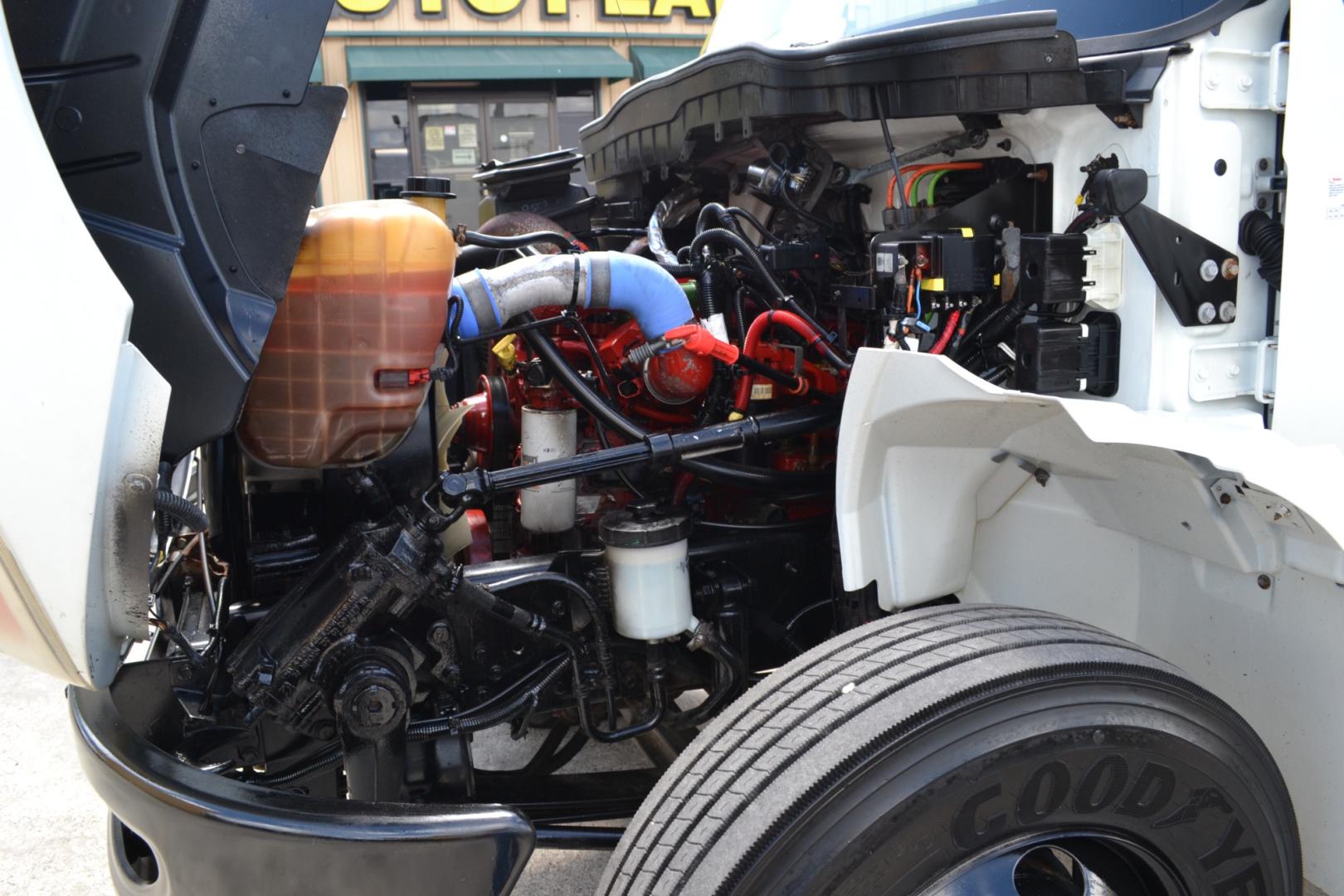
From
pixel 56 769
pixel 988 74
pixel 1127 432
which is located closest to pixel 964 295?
pixel 988 74

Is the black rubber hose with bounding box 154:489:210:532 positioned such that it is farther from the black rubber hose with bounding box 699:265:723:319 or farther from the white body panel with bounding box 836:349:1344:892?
the black rubber hose with bounding box 699:265:723:319

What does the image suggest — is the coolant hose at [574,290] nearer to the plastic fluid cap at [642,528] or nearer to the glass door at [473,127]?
the plastic fluid cap at [642,528]

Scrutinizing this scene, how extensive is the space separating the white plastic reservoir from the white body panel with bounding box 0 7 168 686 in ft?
3.49

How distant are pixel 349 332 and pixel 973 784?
3.82 ft

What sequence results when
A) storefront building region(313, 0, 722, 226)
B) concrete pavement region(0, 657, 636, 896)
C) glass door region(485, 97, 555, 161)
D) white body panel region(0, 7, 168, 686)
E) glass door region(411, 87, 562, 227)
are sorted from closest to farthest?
1. white body panel region(0, 7, 168, 686)
2. concrete pavement region(0, 657, 636, 896)
3. storefront building region(313, 0, 722, 226)
4. glass door region(411, 87, 562, 227)
5. glass door region(485, 97, 555, 161)

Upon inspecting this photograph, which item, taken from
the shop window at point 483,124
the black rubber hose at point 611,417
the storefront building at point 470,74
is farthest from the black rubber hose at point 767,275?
the shop window at point 483,124

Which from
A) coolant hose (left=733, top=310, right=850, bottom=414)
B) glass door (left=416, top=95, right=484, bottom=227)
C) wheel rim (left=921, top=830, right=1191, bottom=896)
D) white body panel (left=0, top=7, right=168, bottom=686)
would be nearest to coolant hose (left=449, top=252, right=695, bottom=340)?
coolant hose (left=733, top=310, right=850, bottom=414)

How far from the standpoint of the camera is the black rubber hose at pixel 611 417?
230 centimetres

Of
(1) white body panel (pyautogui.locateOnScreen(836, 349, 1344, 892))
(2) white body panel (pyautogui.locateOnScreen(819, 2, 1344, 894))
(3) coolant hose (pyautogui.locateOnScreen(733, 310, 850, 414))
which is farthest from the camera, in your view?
(3) coolant hose (pyautogui.locateOnScreen(733, 310, 850, 414))

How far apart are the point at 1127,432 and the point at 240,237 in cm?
127

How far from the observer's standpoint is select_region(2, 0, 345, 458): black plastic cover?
4.82 ft

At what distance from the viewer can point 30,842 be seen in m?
2.99

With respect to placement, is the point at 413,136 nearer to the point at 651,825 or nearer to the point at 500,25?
the point at 500,25

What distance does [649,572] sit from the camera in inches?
86.4
